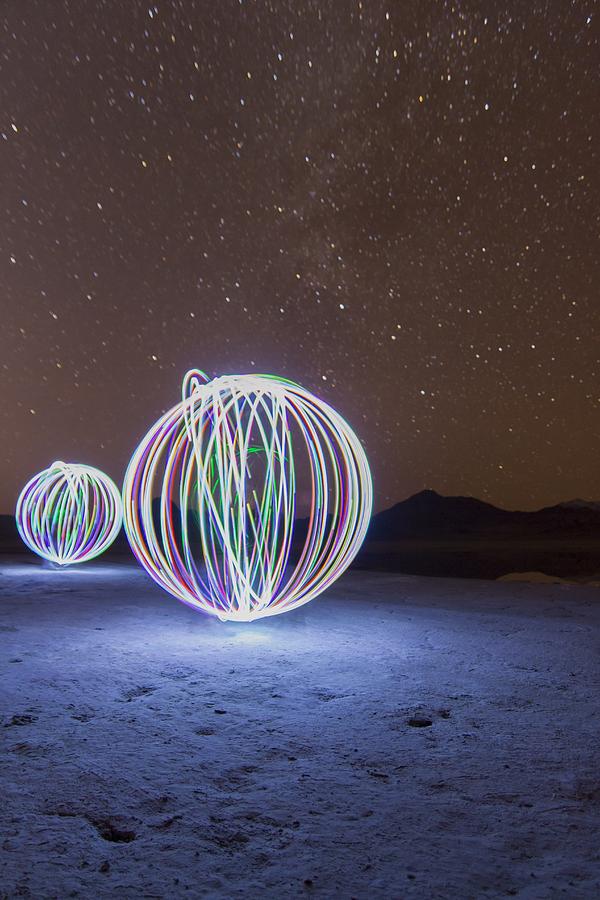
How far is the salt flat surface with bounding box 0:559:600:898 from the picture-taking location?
211 cm

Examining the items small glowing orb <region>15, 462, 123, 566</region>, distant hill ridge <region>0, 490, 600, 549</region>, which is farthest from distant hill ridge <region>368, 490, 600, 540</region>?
small glowing orb <region>15, 462, 123, 566</region>

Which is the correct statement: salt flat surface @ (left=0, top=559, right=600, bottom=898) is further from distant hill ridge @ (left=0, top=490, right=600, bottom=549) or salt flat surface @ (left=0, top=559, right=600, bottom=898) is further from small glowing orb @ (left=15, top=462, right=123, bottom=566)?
distant hill ridge @ (left=0, top=490, right=600, bottom=549)

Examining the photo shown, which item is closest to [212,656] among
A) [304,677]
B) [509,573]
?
[304,677]

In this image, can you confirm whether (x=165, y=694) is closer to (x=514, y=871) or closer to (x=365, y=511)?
(x=514, y=871)

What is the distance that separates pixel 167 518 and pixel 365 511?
6.54ft

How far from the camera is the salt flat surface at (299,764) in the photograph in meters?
2.11

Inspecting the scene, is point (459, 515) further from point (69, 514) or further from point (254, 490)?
point (254, 490)

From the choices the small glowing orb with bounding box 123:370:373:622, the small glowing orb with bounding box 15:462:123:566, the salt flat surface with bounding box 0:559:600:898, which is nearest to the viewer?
the salt flat surface with bounding box 0:559:600:898

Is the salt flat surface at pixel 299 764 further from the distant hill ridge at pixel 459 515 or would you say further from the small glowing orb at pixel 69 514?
the distant hill ridge at pixel 459 515

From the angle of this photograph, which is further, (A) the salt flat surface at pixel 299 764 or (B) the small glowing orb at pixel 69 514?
(B) the small glowing orb at pixel 69 514

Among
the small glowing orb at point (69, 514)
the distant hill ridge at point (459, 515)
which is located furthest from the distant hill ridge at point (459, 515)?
the small glowing orb at point (69, 514)

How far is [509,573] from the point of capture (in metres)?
18.7

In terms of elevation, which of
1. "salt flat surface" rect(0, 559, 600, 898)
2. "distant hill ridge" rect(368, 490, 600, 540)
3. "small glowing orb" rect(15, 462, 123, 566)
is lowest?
"salt flat surface" rect(0, 559, 600, 898)

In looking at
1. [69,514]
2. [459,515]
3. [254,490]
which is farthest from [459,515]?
[254,490]
